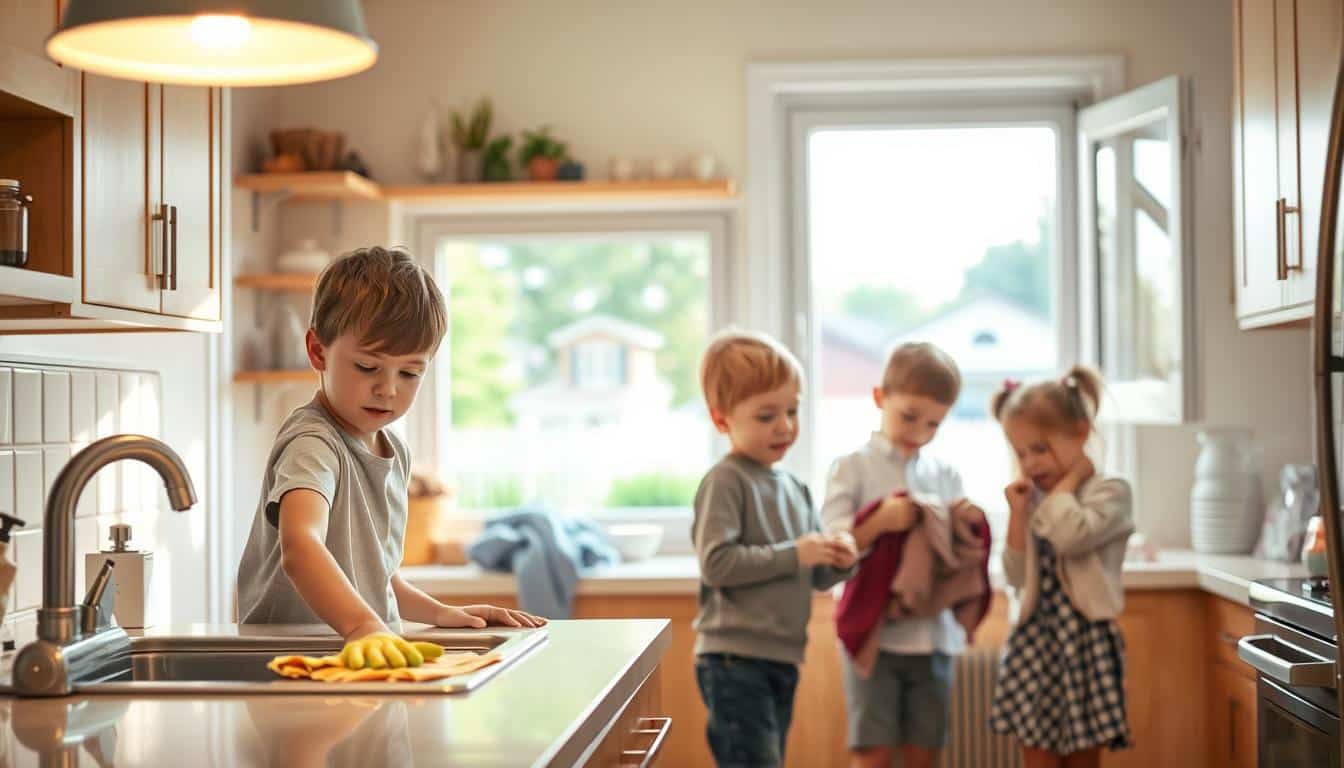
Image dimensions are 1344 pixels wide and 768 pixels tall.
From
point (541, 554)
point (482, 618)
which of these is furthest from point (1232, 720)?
point (482, 618)

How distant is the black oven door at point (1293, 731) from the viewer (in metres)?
2.03

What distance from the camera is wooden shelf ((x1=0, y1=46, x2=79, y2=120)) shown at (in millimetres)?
1600

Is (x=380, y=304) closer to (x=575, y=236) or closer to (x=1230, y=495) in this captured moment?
(x=575, y=236)

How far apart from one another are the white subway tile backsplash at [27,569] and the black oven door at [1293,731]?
190cm

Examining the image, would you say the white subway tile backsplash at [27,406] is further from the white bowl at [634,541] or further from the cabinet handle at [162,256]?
the white bowl at [634,541]

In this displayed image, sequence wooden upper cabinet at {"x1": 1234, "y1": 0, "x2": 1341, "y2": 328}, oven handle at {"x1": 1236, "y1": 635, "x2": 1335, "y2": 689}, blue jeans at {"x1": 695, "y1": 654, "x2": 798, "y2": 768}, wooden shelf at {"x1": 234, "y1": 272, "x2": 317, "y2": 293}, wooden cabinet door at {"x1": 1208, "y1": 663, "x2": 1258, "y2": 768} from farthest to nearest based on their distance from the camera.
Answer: wooden shelf at {"x1": 234, "y1": 272, "x2": 317, "y2": 293}, wooden cabinet door at {"x1": 1208, "y1": 663, "x2": 1258, "y2": 768}, blue jeans at {"x1": 695, "y1": 654, "x2": 798, "y2": 768}, wooden upper cabinet at {"x1": 1234, "y1": 0, "x2": 1341, "y2": 328}, oven handle at {"x1": 1236, "y1": 635, "x2": 1335, "y2": 689}

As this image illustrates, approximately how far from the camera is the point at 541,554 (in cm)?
331

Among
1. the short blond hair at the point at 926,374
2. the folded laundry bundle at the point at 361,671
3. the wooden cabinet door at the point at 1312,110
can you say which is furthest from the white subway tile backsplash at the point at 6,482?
the wooden cabinet door at the point at 1312,110

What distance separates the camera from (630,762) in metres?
1.49

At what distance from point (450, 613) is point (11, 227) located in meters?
0.67

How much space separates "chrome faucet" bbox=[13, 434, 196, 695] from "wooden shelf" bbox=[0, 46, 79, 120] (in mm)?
497

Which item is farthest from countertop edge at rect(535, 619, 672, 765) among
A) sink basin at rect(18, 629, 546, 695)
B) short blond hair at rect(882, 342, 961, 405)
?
short blond hair at rect(882, 342, 961, 405)

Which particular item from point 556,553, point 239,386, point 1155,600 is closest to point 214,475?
point 239,386

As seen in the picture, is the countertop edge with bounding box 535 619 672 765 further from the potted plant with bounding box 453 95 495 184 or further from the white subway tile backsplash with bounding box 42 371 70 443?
the potted plant with bounding box 453 95 495 184
